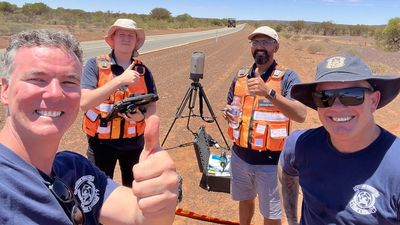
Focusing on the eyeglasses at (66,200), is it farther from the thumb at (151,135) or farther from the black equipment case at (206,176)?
the black equipment case at (206,176)

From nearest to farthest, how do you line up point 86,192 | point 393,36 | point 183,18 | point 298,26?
1. point 86,192
2. point 393,36
3. point 298,26
4. point 183,18

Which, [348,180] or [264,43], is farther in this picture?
[264,43]

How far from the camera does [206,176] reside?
4.89 m

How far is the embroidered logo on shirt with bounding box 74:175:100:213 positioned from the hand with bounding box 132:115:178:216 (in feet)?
1.39

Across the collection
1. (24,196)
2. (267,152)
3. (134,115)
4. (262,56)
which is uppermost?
(262,56)

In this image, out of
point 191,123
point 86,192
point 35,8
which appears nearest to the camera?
point 86,192

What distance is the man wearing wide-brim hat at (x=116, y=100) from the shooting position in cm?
321

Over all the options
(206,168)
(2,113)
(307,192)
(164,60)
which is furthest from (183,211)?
(164,60)

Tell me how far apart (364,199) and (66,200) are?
1.35 metres

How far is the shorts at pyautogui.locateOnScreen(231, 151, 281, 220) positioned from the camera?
3.30 m

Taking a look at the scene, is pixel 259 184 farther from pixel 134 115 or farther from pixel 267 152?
pixel 134 115

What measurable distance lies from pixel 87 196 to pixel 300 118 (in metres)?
1.97

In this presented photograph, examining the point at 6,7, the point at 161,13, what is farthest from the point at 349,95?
the point at 161,13

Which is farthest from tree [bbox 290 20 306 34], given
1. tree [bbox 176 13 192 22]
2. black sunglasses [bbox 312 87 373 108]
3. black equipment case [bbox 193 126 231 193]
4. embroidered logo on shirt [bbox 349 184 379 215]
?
embroidered logo on shirt [bbox 349 184 379 215]
